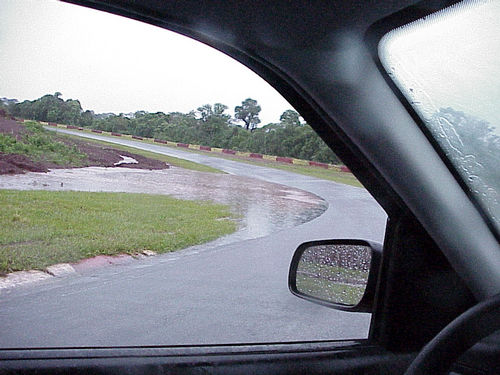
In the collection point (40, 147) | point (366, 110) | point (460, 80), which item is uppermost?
point (460, 80)

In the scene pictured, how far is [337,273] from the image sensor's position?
2674mm

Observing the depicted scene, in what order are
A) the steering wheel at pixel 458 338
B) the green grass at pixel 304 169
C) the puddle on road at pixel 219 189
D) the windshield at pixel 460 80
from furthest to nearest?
1. the puddle on road at pixel 219 189
2. the green grass at pixel 304 169
3. the windshield at pixel 460 80
4. the steering wheel at pixel 458 338

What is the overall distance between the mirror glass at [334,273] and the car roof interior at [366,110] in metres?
0.17

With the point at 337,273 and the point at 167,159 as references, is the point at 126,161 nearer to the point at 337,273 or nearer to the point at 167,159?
→ the point at 167,159

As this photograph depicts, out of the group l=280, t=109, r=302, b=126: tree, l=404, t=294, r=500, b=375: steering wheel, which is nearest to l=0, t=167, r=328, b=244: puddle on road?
l=280, t=109, r=302, b=126: tree

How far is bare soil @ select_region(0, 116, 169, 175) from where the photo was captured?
250 cm

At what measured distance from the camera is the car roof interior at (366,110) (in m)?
1.95

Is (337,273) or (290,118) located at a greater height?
(290,118)

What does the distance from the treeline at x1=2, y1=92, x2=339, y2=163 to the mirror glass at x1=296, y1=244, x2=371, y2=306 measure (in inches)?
16.5

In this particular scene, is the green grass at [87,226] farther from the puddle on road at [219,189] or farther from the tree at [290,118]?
the tree at [290,118]

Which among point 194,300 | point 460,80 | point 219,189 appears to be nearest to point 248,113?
point 219,189

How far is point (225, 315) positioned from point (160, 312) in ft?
0.98

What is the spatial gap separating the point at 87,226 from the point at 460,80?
1.76 metres

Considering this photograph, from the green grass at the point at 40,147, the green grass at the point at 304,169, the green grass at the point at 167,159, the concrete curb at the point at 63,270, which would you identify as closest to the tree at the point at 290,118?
the green grass at the point at 304,169
